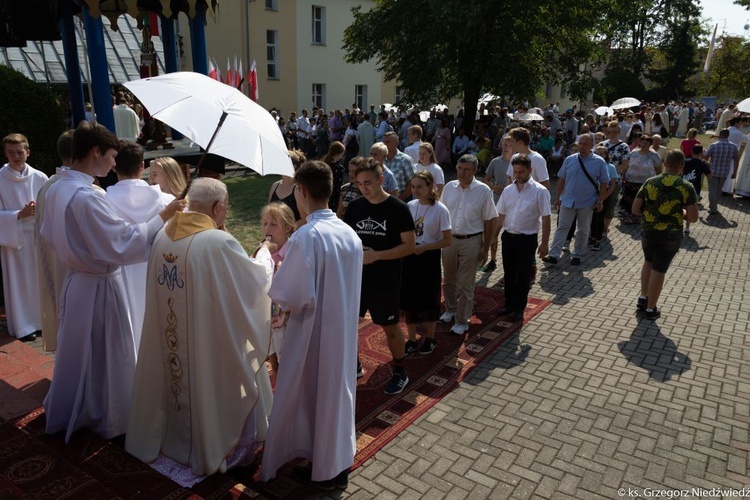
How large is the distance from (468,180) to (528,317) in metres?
1.95

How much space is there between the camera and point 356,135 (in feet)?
62.3

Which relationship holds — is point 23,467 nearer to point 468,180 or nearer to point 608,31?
point 468,180

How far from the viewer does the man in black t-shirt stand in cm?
462

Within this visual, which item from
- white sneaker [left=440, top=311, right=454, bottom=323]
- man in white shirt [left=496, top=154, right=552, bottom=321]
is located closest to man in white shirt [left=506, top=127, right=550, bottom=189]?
man in white shirt [left=496, top=154, right=552, bottom=321]

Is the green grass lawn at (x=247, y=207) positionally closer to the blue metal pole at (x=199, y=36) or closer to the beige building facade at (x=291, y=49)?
the blue metal pole at (x=199, y=36)

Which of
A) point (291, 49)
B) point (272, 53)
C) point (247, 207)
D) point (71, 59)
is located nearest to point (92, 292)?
point (71, 59)

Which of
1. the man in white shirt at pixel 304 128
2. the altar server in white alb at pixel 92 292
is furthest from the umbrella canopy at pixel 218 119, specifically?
the man in white shirt at pixel 304 128

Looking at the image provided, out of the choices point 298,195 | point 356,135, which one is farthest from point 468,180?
point 356,135

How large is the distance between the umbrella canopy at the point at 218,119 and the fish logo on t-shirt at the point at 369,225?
1063mm

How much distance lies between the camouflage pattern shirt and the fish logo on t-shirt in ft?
12.5

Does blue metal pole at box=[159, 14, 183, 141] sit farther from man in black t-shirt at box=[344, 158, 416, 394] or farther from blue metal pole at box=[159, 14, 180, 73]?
man in black t-shirt at box=[344, 158, 416, 394]

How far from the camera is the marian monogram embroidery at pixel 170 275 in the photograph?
3.34 m

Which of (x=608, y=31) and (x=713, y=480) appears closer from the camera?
(x=713, y=480)

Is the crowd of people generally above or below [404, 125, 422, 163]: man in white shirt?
below
